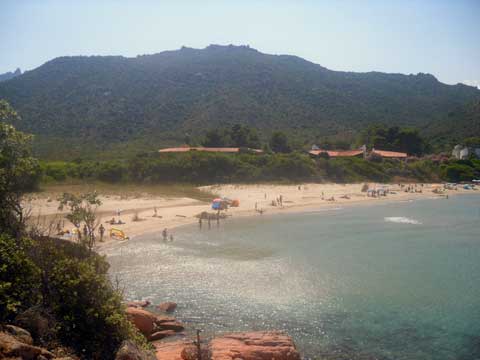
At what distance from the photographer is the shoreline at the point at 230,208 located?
30.8m

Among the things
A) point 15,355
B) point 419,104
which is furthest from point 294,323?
point 419,104

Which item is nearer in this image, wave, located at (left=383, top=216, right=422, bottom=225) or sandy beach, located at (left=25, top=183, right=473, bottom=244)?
sandy beach, located at (left=25, top=183, right=473, bottom=244)

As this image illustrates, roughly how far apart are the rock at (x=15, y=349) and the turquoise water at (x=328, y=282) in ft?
23.1

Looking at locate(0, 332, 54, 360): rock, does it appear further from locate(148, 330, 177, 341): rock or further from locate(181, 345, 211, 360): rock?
locate(148, 330, 177, 341): rock

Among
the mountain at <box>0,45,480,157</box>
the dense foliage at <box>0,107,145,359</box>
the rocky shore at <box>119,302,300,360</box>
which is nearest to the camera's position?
the dense foliage at <box>0,107,145,359</box>

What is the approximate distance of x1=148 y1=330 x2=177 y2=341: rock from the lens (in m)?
12.7

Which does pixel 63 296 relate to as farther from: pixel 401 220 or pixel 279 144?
pixel 279 144

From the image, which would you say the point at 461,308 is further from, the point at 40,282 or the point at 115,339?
the point at 40,282

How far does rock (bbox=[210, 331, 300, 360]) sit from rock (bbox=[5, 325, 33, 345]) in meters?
4.65

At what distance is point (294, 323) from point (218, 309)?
3.11 metres

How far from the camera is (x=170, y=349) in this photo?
1130 centimetres

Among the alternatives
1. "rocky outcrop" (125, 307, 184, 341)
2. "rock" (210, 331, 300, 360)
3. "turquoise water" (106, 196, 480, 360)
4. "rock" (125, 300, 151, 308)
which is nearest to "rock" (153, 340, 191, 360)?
"rocky outcrop" (125, 307, 184, 341)

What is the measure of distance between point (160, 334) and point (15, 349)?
666cm

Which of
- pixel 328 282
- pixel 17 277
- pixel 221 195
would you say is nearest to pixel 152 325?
pixel 17 277
